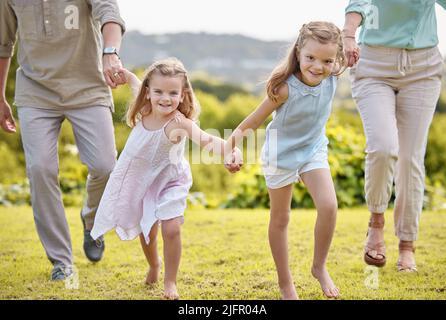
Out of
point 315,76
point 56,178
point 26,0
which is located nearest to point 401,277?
point 315,76

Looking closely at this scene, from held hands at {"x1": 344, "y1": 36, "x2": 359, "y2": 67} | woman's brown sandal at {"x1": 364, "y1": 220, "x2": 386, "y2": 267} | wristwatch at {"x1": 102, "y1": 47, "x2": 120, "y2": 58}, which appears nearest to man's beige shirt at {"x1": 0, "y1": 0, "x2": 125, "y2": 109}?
wristwatch at {"x1": 102, "y1": 47, "x2": 120, "y2": 58}

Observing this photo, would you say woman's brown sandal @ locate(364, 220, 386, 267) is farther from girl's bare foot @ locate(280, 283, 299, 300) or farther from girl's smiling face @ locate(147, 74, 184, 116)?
girl's smiling face @ locate(147, 74, 184, 116)

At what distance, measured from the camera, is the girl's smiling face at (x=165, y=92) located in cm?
352

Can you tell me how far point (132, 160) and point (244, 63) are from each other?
1449 cm

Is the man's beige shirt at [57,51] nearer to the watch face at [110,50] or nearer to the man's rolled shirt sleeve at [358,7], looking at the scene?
the watch face at [110,50]

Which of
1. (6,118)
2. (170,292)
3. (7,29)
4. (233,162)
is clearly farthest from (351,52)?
(6,118)

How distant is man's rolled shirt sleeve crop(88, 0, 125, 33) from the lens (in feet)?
12.4

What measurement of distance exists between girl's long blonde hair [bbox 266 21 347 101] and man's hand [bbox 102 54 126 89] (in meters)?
0.85

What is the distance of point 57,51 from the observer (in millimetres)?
3961

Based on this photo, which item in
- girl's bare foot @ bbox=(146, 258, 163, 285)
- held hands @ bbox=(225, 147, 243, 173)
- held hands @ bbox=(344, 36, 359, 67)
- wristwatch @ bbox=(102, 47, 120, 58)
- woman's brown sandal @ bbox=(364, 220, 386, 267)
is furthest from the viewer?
woman's brown sandal @ bbox=(364, 220, 386, 267)

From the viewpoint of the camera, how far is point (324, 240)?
3.43m

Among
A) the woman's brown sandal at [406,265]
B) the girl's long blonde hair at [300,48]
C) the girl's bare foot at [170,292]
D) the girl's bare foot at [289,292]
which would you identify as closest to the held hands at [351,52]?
the girl's long blonde hair at [300,48]

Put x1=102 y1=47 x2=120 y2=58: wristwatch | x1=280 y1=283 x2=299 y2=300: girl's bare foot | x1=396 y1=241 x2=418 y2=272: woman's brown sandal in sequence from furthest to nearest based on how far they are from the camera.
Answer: x1=396 y1=241 x2=418 y2=272: woman's brown sandal, x1=102 y1=47 x2=120 y2=58: wristwatch, x1=280 y1=283 x2=299 y2=300: girl's bare foot
